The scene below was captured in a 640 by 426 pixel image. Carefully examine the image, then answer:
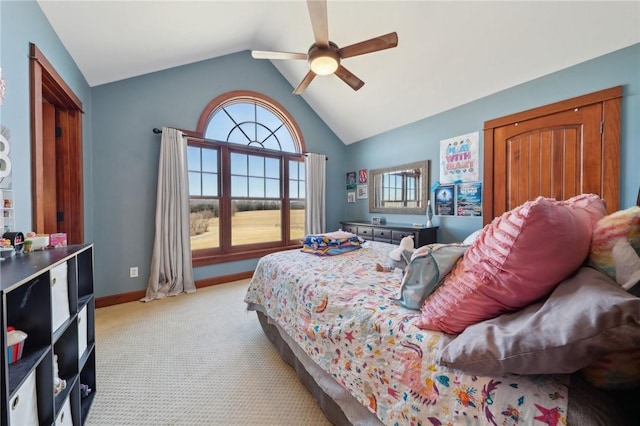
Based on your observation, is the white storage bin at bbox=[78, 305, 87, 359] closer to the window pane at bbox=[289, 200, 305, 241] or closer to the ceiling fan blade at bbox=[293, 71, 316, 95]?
the ceiling fan blade at bbox=[293, 71, 316, 95]

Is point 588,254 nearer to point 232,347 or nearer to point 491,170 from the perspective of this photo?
point 232,347

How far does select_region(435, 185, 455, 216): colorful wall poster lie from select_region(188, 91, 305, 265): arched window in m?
2.26

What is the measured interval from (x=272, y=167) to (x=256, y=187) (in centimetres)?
45

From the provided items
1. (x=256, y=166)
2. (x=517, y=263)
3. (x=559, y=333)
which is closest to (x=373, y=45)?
(x=517, y=263)

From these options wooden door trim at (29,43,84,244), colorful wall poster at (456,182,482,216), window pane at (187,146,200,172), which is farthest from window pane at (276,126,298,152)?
colorful wall poster at (456,182,482,216)

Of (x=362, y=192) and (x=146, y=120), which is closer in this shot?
(x=146, y=120)

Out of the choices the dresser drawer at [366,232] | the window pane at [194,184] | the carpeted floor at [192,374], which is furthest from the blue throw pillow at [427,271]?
the window pane at [194,184]

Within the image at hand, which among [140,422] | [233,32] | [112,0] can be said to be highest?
[233,32]

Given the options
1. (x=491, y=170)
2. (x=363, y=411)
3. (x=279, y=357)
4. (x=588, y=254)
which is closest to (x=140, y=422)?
(x=279, y=357)

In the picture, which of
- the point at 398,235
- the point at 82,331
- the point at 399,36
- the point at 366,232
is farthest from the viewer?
the point at 366,232

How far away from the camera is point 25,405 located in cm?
84

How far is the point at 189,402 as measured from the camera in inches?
57.8

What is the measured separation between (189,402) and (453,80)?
3.80 metres

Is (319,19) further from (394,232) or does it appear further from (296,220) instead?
(296,220)
